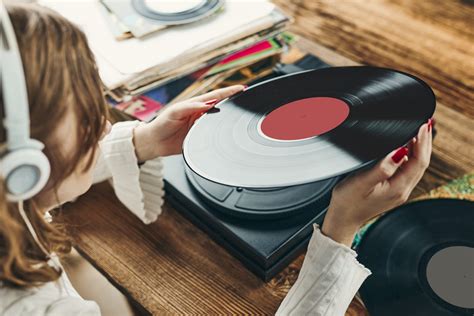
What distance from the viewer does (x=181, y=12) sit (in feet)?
3.56

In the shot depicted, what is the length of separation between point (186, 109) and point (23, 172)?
39 centimetres

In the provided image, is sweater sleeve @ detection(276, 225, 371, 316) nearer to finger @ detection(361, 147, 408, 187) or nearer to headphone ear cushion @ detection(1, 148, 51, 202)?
finger @ detection(361, 147, 408, 187)

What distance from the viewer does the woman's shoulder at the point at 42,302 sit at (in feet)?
1.98

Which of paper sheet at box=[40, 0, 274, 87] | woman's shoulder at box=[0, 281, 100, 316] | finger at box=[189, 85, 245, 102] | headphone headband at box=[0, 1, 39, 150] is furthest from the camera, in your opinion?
paper sheet at box=[40, 0, 274, 87]

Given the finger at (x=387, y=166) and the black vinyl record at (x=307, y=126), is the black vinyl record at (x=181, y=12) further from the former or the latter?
the finger at (x=387, y=166)

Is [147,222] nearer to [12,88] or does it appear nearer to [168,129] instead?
[168,129]

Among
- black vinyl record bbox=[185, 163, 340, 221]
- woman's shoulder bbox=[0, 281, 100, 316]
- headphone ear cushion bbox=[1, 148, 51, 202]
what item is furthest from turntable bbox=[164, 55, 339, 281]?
headphone ear cushion bbox=[1, 148, 51, 202]

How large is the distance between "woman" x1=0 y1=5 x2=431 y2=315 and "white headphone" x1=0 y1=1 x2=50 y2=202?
0.05ft

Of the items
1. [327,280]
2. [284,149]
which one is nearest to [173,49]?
[284,149]

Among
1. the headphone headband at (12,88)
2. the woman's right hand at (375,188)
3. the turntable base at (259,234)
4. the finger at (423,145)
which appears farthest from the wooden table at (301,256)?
the headphone headband at (12,88)

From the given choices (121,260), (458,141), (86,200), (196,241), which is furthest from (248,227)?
(458,141)

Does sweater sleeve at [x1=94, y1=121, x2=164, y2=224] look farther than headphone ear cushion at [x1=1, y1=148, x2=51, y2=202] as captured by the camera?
Yes

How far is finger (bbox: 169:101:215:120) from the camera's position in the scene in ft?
2.76

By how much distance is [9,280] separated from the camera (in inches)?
23.4
